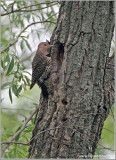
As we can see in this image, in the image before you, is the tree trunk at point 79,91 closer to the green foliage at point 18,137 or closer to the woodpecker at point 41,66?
the woodpecker at point 41,66

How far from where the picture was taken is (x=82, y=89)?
2.92 m

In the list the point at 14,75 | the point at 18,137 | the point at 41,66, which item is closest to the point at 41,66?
the point at 41,66

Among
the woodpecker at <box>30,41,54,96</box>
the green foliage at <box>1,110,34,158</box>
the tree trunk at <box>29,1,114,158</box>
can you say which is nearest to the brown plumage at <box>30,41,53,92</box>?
the woodpecker at <box>30,41,54,96</box>

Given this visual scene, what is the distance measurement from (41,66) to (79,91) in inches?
43.5

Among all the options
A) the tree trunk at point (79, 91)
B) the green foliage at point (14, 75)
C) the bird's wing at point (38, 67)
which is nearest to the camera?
the tree trunk at point (79, 91)

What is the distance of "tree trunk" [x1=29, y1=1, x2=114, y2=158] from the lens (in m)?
2.85

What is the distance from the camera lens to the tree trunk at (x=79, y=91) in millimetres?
2848

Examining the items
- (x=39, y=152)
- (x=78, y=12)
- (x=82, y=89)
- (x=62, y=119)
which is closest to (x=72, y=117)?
(x=62, y=119)

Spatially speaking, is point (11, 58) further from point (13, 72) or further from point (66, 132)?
point (66, 132)

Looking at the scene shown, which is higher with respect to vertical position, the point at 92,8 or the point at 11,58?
the point at 92,8

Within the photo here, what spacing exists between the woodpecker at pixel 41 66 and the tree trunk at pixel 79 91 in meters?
0.44

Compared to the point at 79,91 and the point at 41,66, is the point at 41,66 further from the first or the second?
the point at 79,91

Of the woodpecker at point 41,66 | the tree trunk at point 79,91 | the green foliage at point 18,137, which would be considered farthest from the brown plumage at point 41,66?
the green foliage at point 18,137

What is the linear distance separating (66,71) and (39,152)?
0.92 metres
